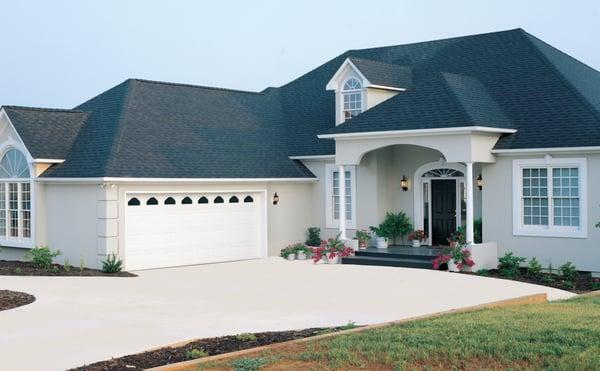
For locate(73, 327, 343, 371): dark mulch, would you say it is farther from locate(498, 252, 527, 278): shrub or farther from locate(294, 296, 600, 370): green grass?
locate(498, 252, 527, 278): shrub

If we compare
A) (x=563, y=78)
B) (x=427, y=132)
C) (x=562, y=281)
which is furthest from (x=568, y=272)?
(x=563, y=78)

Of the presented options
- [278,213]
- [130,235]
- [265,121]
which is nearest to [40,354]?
[130,235]

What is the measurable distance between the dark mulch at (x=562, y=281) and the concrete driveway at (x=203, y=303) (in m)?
0.70

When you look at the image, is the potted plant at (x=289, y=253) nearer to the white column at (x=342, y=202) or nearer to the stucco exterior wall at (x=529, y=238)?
the white column at (x=342, y=202)

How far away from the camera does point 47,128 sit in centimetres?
2367

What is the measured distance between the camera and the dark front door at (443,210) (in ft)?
78.8

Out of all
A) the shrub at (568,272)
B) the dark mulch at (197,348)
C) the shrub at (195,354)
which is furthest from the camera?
the shrub at (568,272)

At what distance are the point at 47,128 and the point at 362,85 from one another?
9.35 metres

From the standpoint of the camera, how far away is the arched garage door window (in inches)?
923

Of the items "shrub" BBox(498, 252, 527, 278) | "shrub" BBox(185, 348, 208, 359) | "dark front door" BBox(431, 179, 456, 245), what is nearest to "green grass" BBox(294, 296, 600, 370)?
"shrub" BBox(185, 348, 208, 359)

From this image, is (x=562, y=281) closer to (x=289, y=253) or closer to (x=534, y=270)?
(x=534, y=270)

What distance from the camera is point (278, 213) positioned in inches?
1016

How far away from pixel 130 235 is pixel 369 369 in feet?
46.2

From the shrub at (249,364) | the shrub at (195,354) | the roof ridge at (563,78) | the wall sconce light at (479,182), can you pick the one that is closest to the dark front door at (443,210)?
the wall sconce light at (479,182)
